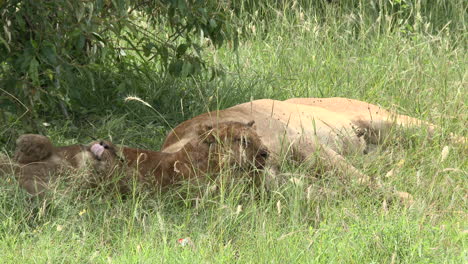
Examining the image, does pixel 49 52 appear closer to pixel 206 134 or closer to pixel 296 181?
pixel 206 134

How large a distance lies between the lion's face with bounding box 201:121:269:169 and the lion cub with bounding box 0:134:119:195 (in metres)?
0.52

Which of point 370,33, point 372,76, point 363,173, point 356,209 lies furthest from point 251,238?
point 370,33

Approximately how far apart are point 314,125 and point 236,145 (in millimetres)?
528

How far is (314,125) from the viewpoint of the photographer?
495cm

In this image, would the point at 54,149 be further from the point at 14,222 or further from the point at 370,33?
the point at 370,33

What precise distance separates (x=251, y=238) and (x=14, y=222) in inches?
43.7

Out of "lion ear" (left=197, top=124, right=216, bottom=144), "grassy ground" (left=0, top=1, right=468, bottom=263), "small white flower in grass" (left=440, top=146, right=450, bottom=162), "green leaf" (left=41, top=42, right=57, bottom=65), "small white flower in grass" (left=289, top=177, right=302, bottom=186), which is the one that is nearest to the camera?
"grassy ground" (left=0, top=1, right=468, bottom=263)

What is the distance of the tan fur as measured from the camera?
14.9 ft

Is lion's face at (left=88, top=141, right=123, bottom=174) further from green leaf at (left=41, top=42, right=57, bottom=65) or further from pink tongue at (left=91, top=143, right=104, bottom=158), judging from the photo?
green leaf at (left=41, top=42, right=57, bottom=65)

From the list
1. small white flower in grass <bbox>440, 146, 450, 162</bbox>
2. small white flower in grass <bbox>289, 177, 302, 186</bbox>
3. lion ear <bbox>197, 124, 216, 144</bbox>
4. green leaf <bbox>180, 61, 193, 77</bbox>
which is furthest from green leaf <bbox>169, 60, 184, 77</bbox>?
small white flower in grass <bbox>440, 146, 450, 162</bbox>

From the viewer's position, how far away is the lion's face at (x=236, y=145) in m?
4.59

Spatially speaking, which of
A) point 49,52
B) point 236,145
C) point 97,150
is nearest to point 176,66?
point 49,52

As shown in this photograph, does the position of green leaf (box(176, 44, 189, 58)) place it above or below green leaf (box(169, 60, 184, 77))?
above

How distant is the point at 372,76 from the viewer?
22.9ft
